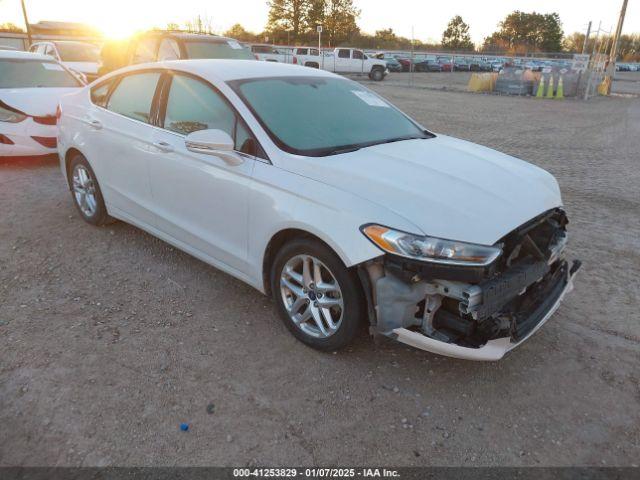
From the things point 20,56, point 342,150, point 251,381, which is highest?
point 20,56

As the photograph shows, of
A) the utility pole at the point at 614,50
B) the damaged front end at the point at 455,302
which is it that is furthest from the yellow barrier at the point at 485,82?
the damaged front end at the point at 455,302

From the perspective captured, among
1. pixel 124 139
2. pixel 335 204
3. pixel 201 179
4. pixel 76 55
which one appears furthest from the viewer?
pixel 76 55

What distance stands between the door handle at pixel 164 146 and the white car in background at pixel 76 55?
11.6 metres

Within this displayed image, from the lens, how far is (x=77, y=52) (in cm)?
1484

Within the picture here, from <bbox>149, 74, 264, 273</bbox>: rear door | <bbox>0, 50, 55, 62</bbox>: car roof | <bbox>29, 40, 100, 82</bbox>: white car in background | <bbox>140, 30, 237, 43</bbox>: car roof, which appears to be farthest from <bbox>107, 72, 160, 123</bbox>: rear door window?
<bbox>29, 40, 100, 82</bbox>: white car in background

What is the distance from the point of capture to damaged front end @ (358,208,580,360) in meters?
2.54

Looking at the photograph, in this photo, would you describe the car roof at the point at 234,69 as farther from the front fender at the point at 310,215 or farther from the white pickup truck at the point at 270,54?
the white pickup truck at the point at 270,54

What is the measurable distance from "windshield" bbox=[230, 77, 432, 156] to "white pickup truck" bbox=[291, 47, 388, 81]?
27.7m

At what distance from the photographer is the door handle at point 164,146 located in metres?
3.72

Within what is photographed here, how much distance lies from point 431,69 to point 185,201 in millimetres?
46166

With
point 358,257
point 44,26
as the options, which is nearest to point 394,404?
point 358,257

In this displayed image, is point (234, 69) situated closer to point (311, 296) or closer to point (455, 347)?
point (311, 296)

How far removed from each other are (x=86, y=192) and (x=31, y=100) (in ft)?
11.1

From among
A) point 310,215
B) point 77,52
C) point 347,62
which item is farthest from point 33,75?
point 347,62
